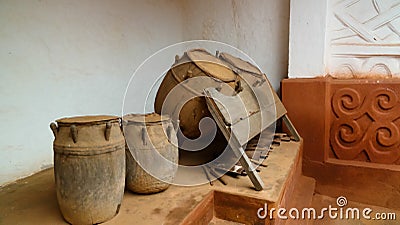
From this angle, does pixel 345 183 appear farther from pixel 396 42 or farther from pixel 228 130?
pixel 228 130

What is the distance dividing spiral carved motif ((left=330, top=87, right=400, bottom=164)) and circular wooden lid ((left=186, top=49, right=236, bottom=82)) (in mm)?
985

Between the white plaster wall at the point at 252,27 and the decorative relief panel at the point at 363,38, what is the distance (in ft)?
1.37

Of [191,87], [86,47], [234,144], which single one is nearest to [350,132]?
[234,144]

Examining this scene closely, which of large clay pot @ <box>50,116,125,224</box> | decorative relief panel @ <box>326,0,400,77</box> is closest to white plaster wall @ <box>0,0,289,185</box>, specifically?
decorative relief panel @ <box>326,0,400,77</box>

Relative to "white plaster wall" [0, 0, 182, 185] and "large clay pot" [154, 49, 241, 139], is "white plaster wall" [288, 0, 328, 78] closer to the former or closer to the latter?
"large clay pot" [154, 49, 241, 139]

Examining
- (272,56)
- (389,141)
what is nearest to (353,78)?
(389,141)

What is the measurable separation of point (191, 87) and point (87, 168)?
766mm

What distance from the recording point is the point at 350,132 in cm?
222

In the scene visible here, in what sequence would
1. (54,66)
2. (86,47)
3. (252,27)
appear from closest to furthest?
(54,66) → (86,47) → (252,27)

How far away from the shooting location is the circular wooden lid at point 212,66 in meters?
1.68

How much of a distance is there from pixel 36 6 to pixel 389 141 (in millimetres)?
2573

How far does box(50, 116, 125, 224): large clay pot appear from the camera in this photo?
3.50 ft

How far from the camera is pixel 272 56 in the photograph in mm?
2646

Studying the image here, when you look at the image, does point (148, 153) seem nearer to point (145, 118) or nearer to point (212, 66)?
point (145, 118)
